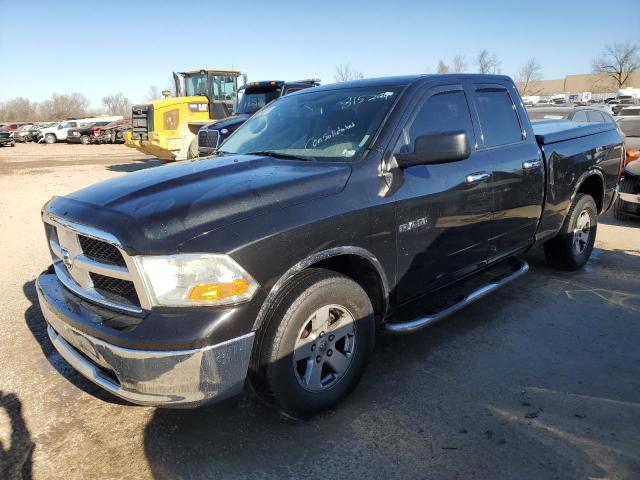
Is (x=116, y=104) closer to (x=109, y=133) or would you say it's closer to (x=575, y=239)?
(x=109, y=133)

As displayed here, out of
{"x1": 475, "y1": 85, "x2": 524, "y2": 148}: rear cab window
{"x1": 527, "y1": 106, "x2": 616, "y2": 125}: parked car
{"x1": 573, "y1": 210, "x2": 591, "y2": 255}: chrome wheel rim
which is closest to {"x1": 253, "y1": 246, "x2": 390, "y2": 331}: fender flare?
{"x1": 475, "y1": 85, "x2": 524, "y2": 148}: rear cab window

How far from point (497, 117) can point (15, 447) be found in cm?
420

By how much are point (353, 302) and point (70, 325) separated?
1.58 m

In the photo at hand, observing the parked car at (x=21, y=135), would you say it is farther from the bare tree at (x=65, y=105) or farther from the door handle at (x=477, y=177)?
the bare tree at (x=65, y=105)

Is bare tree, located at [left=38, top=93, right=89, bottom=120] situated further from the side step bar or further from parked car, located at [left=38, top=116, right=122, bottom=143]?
the side step bar

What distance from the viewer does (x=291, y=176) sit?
2857 mm

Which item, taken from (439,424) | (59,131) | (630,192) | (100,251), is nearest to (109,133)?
(59,131)

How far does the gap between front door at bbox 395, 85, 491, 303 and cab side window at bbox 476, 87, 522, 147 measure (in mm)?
213

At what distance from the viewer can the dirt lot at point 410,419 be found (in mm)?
2553

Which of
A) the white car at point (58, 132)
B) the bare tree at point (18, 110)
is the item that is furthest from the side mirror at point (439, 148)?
the bare tree at point (18, 110)

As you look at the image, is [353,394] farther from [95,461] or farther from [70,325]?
[70,325]

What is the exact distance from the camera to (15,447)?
2.76 metres

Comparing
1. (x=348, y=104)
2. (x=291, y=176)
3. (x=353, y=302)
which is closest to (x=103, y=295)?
(x=291, y=176)

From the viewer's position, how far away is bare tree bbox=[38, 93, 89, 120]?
333ft
